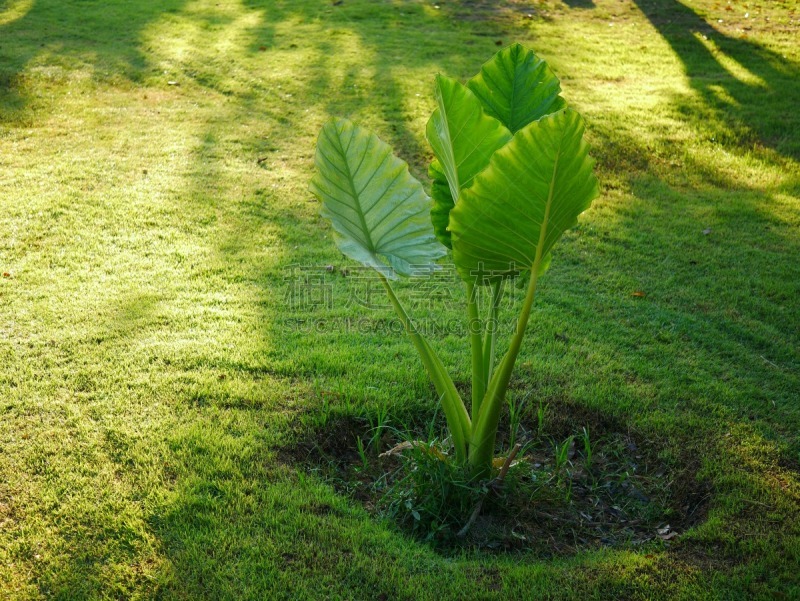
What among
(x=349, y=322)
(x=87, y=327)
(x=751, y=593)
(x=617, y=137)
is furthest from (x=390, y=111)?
(x=751, y=593)

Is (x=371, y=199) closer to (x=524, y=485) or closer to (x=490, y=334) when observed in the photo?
(x=490, y=334)

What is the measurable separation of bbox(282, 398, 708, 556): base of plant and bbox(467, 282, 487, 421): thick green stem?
0.88 ft

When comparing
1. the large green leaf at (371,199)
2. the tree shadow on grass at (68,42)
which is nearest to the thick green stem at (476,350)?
the large green leaf at (371,199)

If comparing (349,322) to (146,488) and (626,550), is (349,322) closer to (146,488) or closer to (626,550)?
(146,488)

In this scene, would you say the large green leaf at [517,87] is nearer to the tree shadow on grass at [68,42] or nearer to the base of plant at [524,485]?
the base of plant at [524,485]

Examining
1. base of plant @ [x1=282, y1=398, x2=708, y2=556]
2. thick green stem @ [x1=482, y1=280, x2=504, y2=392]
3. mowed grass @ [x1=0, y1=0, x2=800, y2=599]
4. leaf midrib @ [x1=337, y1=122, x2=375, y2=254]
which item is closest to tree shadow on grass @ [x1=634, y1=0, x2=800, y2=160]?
mowed grass @ [x1=0, y1=0, x2=800, y2=599]

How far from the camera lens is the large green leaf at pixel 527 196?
6.91 ft

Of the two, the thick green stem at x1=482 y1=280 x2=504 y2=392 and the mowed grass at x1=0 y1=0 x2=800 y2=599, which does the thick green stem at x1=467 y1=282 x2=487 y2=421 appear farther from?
the mowed grass at x1=0 y1=0 x2=800 y2=599

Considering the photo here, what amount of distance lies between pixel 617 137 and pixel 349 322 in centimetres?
373

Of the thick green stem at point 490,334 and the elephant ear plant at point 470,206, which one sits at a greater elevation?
the elephant ear plant at point 470,206

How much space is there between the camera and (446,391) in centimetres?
280

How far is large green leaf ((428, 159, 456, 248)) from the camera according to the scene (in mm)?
2795

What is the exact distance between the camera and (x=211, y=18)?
9781 mm

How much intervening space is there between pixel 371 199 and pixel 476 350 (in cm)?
70
